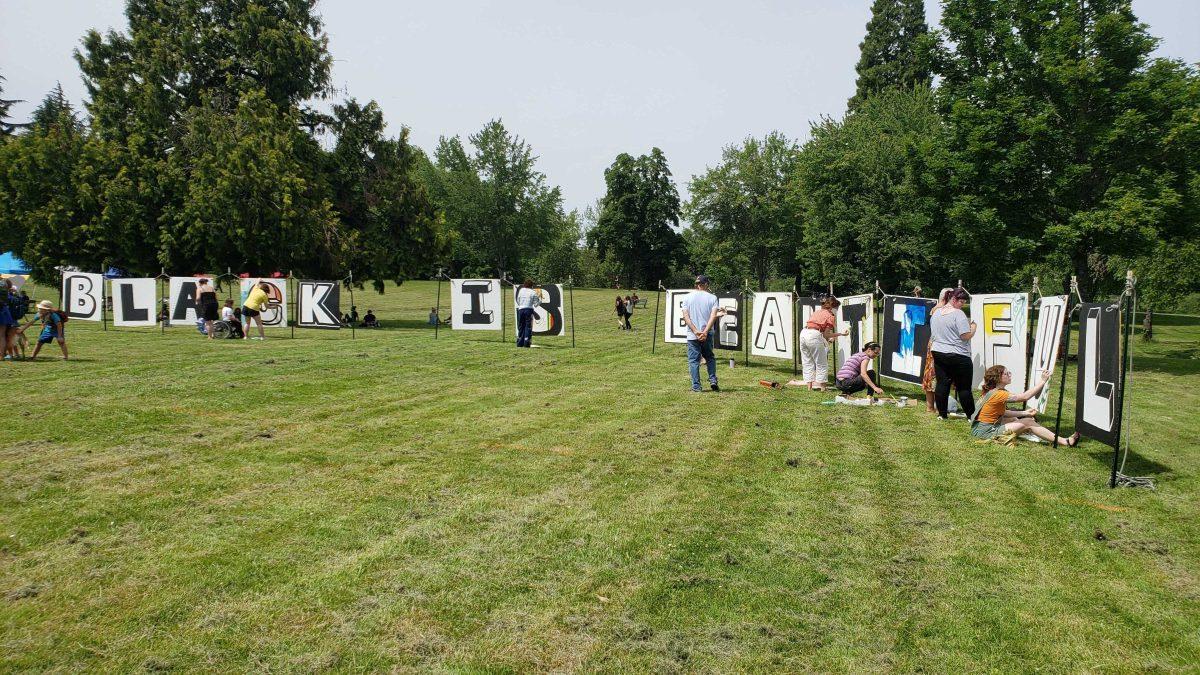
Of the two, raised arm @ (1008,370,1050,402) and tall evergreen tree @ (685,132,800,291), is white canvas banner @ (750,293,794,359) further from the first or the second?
tall evergreen tree @ (685,132,800,291)

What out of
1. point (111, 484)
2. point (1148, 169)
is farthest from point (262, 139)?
point (1148, 169)

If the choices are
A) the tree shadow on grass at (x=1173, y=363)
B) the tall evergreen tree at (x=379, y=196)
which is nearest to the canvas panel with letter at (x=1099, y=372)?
the tree shadow on grass at (x=1173, y=363)

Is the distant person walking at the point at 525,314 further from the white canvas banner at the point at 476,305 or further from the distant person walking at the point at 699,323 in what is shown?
the distant person walking at the point at 699,323

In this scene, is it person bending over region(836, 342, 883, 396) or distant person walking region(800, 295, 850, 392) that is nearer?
person bending over region(836, 342, 883, 396)

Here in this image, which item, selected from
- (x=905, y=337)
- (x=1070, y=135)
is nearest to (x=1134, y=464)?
(x=905, y=337)

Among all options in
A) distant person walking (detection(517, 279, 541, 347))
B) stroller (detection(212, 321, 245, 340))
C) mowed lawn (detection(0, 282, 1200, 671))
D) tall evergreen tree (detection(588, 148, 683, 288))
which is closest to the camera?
mowed lawn (detection(0, 282, 1200, 671))

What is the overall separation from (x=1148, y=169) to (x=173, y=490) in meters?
30.1

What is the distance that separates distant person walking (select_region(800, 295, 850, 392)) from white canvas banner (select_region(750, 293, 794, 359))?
1356 millimetres

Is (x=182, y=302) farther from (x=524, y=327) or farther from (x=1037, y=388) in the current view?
(x=1037, y=388)

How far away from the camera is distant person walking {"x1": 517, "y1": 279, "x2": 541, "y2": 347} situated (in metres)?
21.7

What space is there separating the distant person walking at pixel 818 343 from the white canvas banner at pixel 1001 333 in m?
3.20

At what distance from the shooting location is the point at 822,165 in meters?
48.8

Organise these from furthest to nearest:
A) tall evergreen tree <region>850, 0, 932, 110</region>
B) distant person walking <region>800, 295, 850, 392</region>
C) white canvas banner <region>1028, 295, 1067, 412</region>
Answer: tall evergreen tree <region>850, 0, 932, 110</region> → distant person walking <region>800, 295, 850, 392</region> → white canvas banner <region>1028, 295, 1067, 412</region>

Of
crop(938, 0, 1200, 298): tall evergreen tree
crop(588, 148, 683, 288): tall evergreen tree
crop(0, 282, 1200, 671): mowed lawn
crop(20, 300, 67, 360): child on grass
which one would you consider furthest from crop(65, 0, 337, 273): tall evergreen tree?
crop(588, 148, 683, 288): tall evergreen tree
